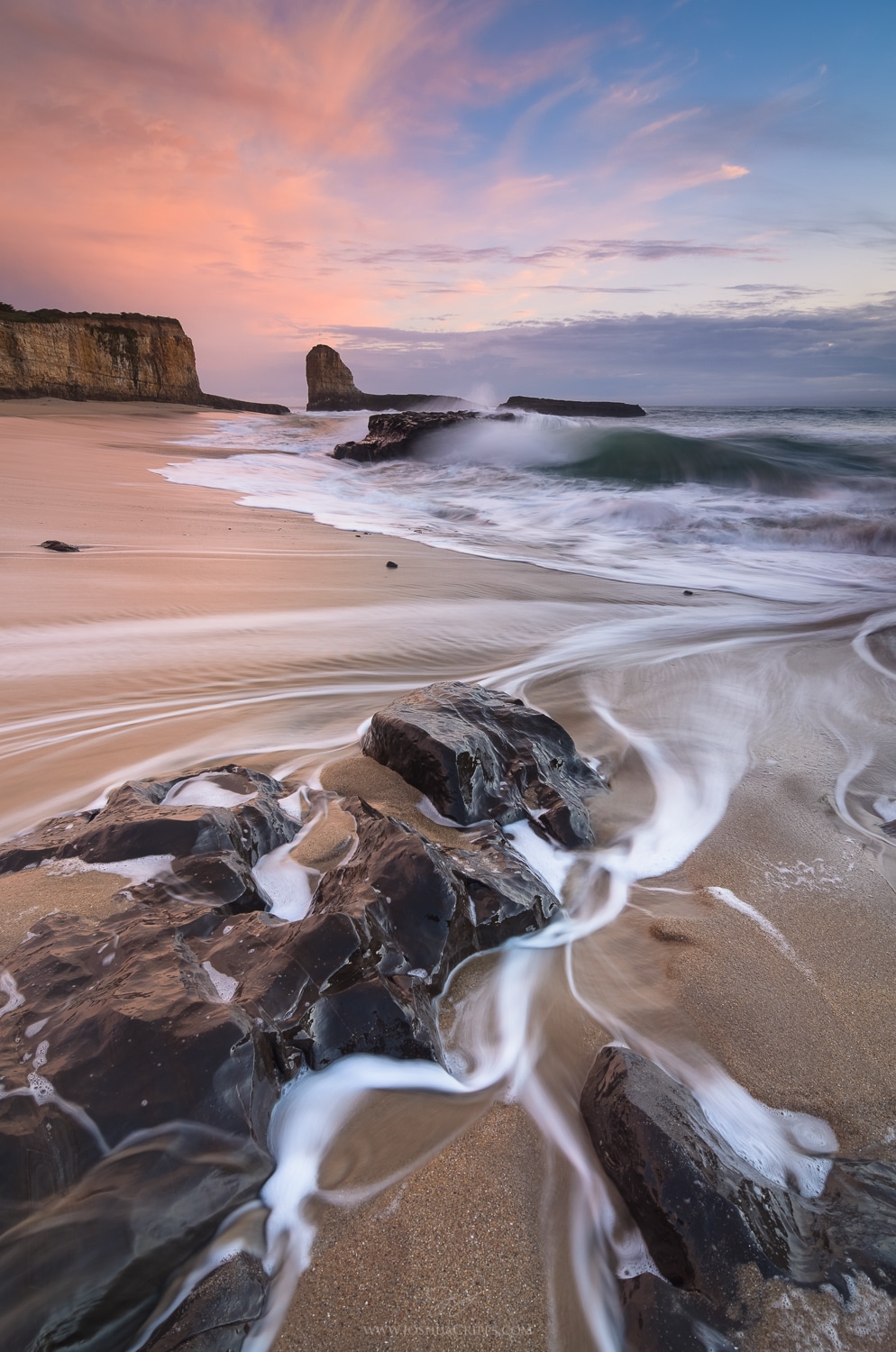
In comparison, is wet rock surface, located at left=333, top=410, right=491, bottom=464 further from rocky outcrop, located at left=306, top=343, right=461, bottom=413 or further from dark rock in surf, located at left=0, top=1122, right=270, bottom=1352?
rocky outcrop, located at left=306, top=343, right=461, bottom=413

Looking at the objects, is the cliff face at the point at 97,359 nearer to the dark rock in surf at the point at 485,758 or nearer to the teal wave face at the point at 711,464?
the teal wave face at the point at 711,464

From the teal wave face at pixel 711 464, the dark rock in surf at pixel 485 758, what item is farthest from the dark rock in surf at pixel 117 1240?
the teal wave face at pixel 711 464

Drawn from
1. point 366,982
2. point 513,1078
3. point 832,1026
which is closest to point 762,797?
point 832,1026

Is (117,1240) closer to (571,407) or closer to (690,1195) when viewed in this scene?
(690,1195)

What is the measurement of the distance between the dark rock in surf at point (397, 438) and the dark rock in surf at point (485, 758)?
49.5ft

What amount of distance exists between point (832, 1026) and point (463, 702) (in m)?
1.37

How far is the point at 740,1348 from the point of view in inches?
36.4

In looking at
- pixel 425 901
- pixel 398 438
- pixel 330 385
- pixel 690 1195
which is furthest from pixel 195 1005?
pixel 330 385

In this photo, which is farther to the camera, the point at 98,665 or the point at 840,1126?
the point at 98,665

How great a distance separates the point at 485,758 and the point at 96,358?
3448 cm


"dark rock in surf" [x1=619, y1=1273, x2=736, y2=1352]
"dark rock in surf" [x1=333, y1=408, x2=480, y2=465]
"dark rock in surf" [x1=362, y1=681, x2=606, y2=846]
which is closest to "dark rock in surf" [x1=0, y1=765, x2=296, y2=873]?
"dark rock in surf" [x1=362, y1=681, x2=606, y2=846]

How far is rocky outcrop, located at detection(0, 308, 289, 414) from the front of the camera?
2633cm

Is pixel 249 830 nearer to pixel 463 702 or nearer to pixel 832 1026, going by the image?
pixel 463 702

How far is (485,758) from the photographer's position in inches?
86.1
